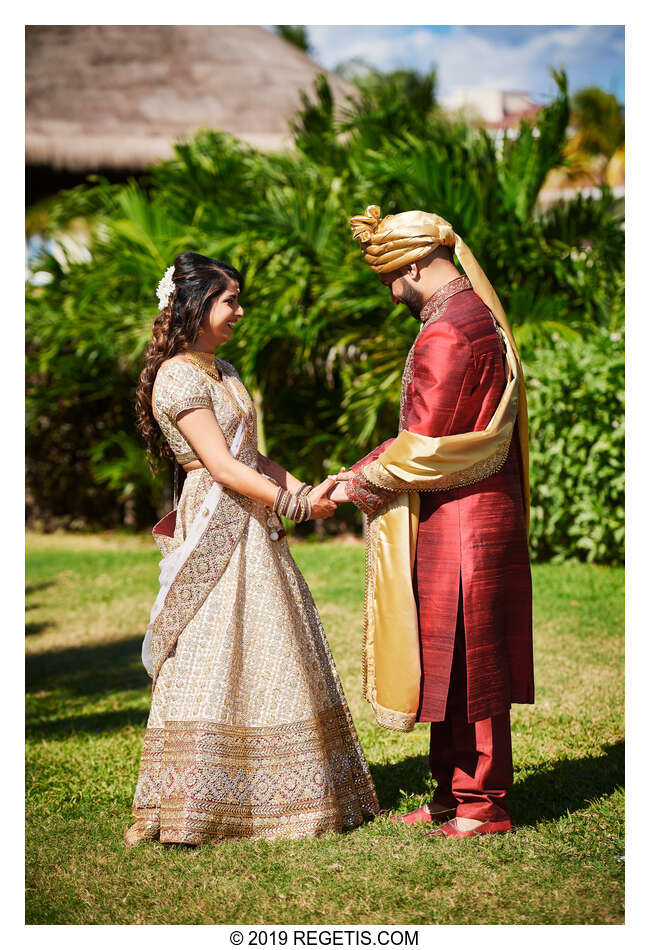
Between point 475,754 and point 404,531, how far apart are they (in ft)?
2.71

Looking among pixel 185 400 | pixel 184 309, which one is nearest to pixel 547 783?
pixel 185 400

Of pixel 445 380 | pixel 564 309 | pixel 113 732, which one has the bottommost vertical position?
pixel 113 732

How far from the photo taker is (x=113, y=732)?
17.4 feet

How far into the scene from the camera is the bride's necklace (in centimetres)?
356

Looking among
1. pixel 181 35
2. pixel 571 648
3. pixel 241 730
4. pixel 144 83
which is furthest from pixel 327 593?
pixel 181 35

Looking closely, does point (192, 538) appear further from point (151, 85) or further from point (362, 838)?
point (151, 85)

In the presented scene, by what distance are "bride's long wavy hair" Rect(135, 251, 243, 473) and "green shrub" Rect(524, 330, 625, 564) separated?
5.50 m

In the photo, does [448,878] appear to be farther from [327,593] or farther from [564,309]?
[564,309]

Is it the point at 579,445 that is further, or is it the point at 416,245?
the point at 579,445

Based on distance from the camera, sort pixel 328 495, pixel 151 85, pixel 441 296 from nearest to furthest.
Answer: pixel 441 296 → pixel 328 495 → pixel 151 85

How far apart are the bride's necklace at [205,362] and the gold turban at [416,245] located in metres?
0.68

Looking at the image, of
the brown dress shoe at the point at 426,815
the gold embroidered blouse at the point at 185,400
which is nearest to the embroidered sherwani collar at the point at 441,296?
the gold embroidered blouse at the point at 185,400

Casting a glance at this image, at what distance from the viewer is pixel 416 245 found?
341 centimetres

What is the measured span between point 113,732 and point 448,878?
2621 mm
